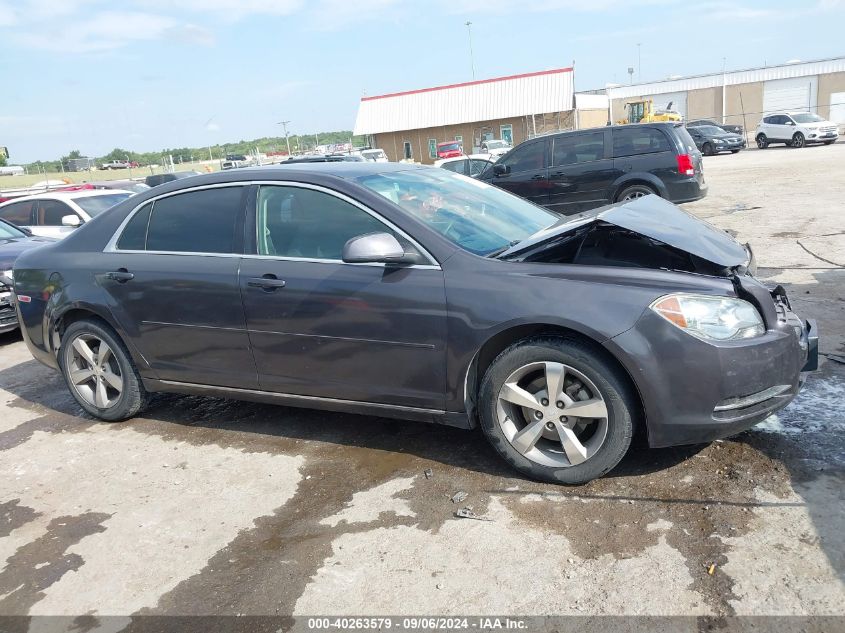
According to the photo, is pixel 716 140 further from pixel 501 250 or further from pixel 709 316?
Result: pixel 709 316

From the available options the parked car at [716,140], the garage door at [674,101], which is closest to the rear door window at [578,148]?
the parked car at [716,140]

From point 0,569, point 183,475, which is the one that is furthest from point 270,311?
point 0,569

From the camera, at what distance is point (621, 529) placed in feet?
9.86

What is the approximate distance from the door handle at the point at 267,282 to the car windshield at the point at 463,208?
2.44ft

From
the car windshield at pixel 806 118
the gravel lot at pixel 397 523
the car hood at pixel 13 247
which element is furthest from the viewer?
the car windshield at pixel 806 118

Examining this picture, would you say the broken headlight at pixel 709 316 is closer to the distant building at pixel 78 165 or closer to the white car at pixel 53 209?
the white car at pixel 53 209

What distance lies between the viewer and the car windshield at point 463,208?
3824 mm

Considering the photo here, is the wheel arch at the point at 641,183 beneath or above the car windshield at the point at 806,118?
beneath

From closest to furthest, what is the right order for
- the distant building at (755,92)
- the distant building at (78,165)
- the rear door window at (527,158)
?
the rear door window at (527,158) → the distant building at (78,165) → the distant building at (755,92)

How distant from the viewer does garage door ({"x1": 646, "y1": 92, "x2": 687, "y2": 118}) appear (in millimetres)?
57031

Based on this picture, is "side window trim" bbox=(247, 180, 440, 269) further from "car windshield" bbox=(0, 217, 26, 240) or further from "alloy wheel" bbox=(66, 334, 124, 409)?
"car windshield" bbox=(0, 217, 26, 240)

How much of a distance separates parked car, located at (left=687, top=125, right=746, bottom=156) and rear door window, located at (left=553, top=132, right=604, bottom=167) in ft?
80.0

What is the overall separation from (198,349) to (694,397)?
2887 millimetres

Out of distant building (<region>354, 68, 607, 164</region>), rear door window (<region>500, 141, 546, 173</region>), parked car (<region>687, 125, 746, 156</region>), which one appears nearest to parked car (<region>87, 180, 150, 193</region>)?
rear door window (<region>500, 141, 546, 173</region>)
